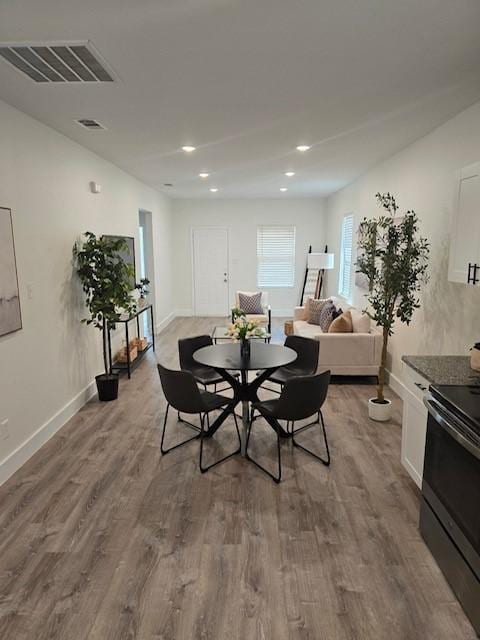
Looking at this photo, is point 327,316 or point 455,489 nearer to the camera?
point 455,489

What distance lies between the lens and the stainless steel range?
1848mm

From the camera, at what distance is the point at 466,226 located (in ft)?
8.39

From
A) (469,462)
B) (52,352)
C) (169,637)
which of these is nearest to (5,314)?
(52,352)

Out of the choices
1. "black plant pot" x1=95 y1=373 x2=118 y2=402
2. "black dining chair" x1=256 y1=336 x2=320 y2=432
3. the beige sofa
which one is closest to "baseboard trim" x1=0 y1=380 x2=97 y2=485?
"black plant pot" x1=95 y1=373 x2=118 y2=402

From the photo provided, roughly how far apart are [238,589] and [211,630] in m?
0.26

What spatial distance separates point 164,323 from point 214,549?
6.63m

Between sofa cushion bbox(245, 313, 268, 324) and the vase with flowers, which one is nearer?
the vase with flowers

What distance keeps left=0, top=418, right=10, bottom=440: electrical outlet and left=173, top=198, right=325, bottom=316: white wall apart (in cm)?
696

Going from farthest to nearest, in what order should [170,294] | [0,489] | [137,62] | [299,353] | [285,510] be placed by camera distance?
[170,294] → [299,353] → [0,489] → [285,510] → [137,62]

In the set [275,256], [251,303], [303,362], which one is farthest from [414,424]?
[275,256]

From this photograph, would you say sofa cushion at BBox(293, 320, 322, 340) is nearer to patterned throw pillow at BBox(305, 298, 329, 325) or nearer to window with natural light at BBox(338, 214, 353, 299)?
patterned throw pillow at BBox(305, 298, 329, 325)

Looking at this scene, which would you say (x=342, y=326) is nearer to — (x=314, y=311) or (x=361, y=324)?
(x=361, y=324)

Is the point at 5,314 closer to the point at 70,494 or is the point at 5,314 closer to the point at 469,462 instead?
the point at 70,494

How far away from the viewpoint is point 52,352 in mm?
3805
